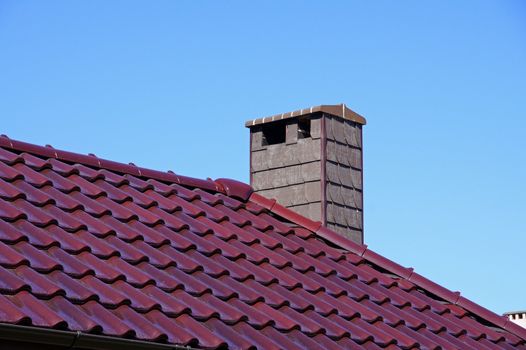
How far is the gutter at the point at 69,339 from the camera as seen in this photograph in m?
5.20

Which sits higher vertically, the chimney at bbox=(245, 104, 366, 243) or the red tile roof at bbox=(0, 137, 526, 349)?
the chimney at bbox=(245, 104, 366, 243)

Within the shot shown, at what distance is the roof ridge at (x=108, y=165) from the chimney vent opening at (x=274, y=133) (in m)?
2.64

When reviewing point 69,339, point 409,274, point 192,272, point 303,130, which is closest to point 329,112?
point 303,130

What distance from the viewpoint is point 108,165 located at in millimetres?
8570

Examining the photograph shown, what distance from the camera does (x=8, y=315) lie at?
5.27m

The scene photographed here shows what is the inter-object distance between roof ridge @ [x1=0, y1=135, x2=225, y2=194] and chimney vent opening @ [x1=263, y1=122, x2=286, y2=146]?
2644 mm

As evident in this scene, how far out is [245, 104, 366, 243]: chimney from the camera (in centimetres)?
1111

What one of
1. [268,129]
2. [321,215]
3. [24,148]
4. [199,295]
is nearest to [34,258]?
[199,295]

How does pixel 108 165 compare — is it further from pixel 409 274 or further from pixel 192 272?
pixel 409 274

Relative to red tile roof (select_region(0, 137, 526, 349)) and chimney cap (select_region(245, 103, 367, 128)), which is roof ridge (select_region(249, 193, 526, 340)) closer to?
red tile roof (select_region(0, 137, 526, 349))

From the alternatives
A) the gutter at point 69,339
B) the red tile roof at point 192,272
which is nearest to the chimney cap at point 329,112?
the red tile roof at point 192,272

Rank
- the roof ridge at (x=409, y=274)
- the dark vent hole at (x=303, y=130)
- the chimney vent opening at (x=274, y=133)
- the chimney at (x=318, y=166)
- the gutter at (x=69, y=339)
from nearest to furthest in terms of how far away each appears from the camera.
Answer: the gutter at (x=69, y=339) → the roof ridge at (x=409, y=274) → the chimney at (x=318, y=166) → the dark vent hole at (x=303, y=130) → the chimney vent opening at (x=274, y=133)

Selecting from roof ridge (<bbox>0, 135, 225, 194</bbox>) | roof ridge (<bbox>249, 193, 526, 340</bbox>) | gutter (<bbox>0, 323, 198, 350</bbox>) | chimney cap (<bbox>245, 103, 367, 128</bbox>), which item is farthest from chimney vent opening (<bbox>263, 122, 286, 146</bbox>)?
gutter (<bbox>0, 323, 198, 350</bbox>)

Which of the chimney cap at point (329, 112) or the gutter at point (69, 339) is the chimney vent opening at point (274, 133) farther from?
the gutter at point (69, 339)
